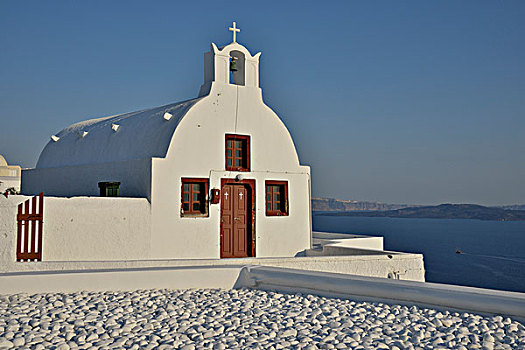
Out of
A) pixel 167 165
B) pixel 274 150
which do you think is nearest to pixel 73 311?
pixel 167 165

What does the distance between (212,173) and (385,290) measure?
745 cm

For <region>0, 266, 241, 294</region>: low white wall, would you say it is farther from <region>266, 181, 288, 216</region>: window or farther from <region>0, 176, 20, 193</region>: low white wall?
<region>0, 176, 20, 193</region>: low white wall

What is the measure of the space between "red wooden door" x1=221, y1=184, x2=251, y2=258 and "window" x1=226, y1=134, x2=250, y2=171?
1.95ft

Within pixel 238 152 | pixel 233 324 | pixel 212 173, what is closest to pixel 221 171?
pixel 212 173

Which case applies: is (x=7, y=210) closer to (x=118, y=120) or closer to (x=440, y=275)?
(x=118, y=120)

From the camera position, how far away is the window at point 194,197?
47.3ft

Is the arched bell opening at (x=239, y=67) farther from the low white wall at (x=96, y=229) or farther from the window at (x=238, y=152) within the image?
the low white wall at (x=96, y=229)

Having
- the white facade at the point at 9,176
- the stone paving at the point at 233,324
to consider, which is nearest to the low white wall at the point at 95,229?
the stone paving at the point at 233,324

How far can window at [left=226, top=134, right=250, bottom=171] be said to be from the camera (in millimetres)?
15352

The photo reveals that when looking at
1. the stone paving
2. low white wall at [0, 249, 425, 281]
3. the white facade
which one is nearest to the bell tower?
low white wall at [0, 249, 425, 281]

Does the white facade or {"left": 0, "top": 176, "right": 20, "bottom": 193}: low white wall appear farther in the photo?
{"left": 0, "top": 176, "right": 20, "bottom": 193}: low white wall

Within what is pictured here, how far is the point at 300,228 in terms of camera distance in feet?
53.5

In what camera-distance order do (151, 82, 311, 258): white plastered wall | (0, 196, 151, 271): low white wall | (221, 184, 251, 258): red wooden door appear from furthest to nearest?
(221, 184, 251, 258): red wooden door → (151, 82, 311, 258): white plastered wall → (0, 196, 151, 271): low white wall

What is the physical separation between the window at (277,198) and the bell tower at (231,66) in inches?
125
